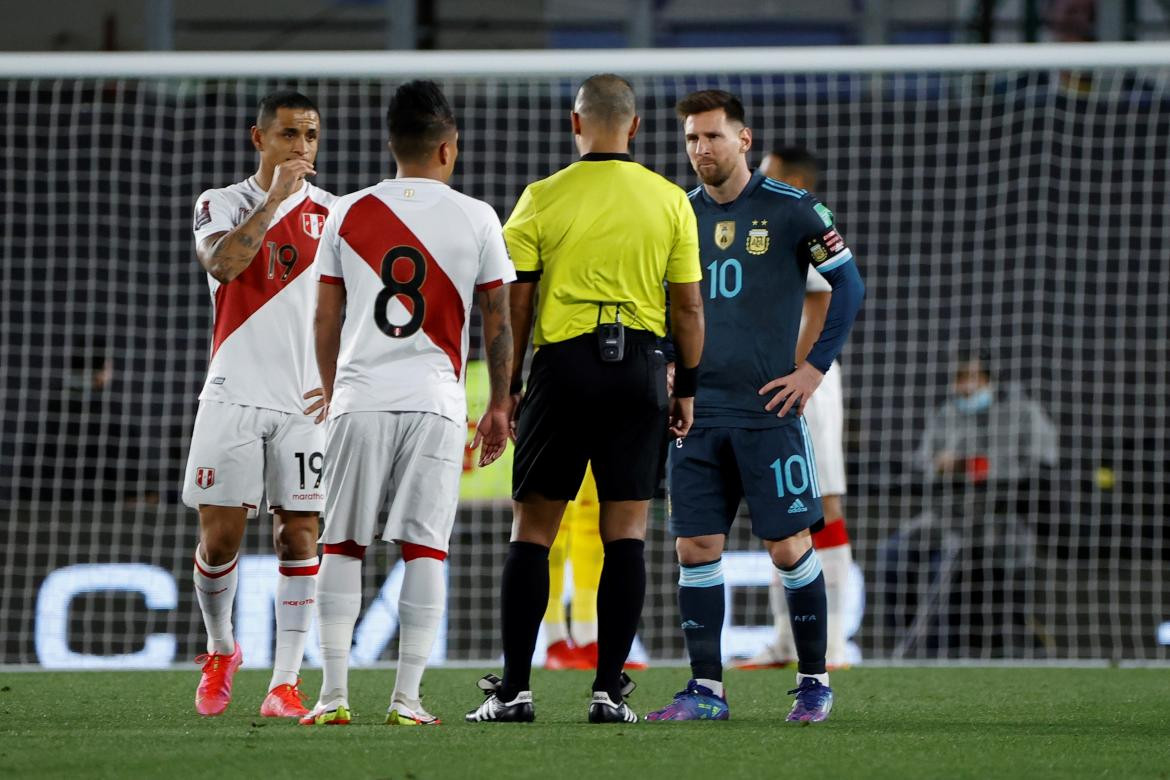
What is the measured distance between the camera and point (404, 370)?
434 cm

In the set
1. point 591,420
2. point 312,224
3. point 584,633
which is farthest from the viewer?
point 584,633

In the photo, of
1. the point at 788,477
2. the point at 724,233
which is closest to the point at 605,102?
the point at 724,233

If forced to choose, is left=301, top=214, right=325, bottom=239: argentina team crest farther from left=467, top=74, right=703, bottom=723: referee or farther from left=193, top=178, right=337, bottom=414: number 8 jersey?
left=467, top=74, right=703, bottom=723: referee

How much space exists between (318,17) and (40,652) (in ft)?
30.9

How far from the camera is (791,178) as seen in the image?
704 centimetres

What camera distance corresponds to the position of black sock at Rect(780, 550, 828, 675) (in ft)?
16.1

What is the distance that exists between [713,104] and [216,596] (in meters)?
2.35

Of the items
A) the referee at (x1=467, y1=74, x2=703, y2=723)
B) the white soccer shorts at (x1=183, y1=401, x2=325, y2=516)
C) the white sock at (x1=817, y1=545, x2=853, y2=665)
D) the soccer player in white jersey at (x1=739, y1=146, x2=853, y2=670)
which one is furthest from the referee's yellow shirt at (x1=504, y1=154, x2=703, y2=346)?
the white sock at (x1=817, y1=545, x2=853, y2=665)

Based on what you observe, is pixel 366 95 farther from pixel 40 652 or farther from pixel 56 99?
pixel 40 652

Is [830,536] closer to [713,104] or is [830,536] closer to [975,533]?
[975,533]

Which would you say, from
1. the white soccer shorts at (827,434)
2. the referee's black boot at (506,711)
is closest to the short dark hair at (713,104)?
the referee's black boot at (506,711)

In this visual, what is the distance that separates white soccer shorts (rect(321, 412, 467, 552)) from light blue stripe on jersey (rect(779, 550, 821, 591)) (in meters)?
1.23

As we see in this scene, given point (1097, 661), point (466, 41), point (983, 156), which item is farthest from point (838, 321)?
point (466, 41)

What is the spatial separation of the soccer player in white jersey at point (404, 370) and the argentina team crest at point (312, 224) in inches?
32.3
